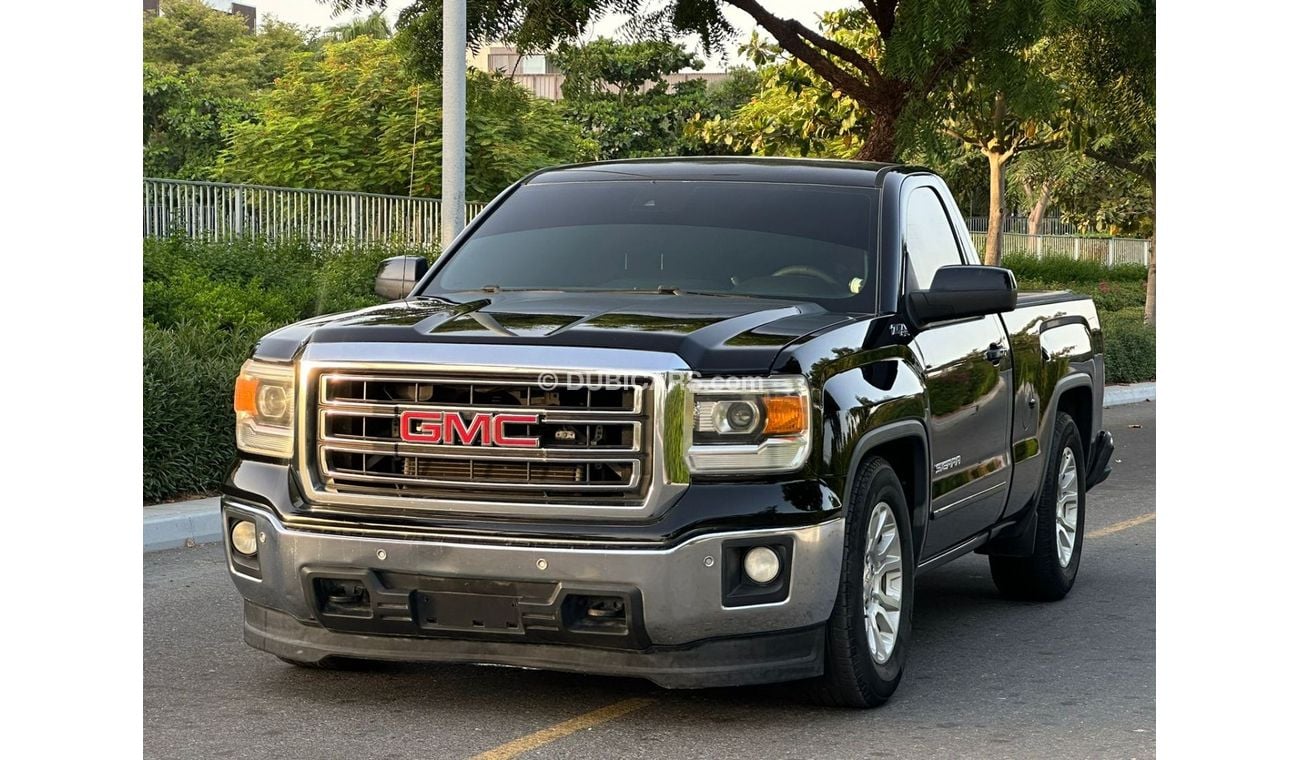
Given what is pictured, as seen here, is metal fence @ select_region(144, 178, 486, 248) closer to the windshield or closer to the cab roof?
the cab roof

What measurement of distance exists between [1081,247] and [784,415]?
216 feet

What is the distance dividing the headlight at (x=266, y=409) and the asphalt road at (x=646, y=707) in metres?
0.89

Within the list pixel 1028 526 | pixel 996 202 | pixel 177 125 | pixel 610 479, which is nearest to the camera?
pixel 610 479

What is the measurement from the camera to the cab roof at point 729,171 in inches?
295

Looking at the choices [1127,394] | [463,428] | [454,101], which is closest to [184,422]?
[454,101]

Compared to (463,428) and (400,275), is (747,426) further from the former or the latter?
(400,275)

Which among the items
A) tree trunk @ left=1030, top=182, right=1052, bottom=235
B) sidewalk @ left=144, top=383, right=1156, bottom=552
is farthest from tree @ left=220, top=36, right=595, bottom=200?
tree trunk @ left=1030, top=182, right=1052, bottom=235

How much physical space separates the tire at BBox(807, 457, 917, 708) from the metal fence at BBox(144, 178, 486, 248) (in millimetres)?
15937

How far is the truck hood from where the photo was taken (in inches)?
229

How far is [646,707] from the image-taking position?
6355mm

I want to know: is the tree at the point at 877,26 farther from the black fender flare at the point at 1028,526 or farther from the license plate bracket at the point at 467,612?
the license plate bracket at the point at 467,612

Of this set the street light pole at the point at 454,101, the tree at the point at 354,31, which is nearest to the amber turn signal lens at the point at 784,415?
the street light pole at the point at 454,101

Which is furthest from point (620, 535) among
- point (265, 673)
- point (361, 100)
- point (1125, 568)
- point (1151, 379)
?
point (361, 100)
